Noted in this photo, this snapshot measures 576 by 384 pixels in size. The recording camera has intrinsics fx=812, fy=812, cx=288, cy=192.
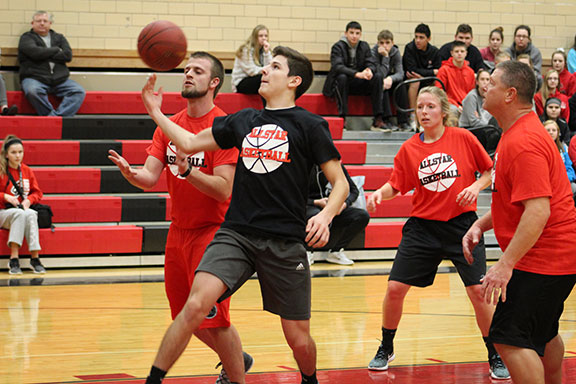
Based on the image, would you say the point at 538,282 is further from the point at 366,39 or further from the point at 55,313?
the point at 366,39

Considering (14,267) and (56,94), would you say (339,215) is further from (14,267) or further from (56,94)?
(56,94)

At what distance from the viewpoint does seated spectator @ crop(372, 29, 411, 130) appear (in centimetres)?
1182

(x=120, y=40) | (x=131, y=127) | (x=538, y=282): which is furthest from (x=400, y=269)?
(x=120, y=40)

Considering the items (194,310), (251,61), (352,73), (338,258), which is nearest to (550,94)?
(352,73)

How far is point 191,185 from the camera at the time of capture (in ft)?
14.2

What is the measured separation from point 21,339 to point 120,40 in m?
7.03

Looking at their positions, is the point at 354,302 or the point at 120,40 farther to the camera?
the point at 120,40

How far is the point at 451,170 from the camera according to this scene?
511 cm

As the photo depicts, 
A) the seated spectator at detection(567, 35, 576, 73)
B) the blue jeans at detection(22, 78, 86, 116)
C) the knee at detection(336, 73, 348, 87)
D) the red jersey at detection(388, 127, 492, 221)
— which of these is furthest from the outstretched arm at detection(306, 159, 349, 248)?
A: the seated spectator at detection(567, 35, 576, 73)

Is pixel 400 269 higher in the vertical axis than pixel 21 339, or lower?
higher

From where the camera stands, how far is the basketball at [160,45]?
450 centimetres

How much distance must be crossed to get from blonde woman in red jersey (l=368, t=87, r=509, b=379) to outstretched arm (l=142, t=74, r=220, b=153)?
52.2 inches

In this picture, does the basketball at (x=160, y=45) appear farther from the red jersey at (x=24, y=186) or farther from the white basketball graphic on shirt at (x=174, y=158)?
the red jersey at (x=24, y=186)

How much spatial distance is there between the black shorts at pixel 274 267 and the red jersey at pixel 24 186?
541cm
